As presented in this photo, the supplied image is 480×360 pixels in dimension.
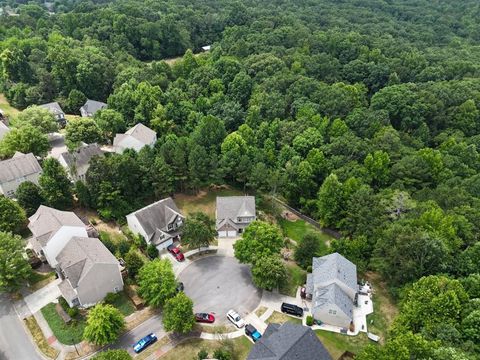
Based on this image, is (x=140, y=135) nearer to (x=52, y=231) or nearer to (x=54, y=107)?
(x=54, y=107)

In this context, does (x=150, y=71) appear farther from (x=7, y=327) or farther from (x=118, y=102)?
(x=7, y=327)

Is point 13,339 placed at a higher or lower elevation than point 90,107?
lower

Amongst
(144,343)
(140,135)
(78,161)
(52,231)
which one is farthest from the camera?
(140,135)

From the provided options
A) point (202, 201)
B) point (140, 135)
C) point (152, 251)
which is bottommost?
point (202, 201)

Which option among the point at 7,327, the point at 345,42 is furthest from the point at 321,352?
the point at 345,42

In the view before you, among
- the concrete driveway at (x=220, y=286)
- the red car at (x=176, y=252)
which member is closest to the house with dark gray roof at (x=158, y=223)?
the red car at (x=176, y=252)

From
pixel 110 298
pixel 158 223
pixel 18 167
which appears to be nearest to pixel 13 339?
pixel 110 298
